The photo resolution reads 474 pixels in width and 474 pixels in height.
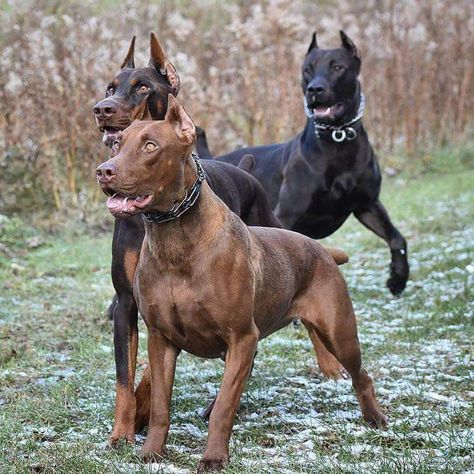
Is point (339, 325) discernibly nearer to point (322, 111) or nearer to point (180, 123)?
point (180, 123)

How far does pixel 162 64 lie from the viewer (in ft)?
17.5

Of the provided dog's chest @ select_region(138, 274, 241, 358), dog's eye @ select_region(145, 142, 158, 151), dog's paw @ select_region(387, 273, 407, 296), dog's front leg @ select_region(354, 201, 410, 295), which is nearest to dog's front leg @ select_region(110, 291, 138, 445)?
dog's chest @ select_region(138, 274, 241, 358)

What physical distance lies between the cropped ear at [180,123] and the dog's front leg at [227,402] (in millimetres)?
907

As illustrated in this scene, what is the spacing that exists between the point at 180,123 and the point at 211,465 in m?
1.47

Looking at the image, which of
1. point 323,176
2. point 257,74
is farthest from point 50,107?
point 323,176

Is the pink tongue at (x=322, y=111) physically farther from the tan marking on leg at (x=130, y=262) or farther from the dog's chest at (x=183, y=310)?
the dog's chest at (x=183, y=310)

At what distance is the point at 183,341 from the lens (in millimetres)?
4367

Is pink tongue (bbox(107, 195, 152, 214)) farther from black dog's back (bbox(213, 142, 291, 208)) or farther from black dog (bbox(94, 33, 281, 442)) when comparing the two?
black dog's back (bbox(213, 142, 291, 208))

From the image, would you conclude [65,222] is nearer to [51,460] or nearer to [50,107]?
[50,107]

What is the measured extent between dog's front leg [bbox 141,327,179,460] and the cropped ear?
0.90 meters

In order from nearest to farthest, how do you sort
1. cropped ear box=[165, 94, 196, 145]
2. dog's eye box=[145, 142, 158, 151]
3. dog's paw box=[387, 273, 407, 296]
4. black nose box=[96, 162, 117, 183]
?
black nose box=[96, 162, 117, 183], dog's eye box=[145, 142, 158, 151], cropped ear box=[165, 94, 196, 145], dog's paw box=[387, 273, 407, 296]

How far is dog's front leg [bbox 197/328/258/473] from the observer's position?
4.09m

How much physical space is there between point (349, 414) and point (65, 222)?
853 centimetres

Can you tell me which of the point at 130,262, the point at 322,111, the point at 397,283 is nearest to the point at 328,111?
the point at 322,111
